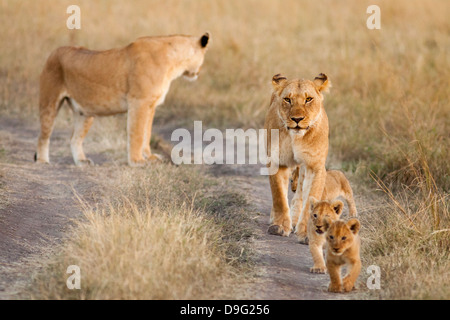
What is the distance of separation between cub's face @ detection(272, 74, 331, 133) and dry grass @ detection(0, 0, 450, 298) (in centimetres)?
78

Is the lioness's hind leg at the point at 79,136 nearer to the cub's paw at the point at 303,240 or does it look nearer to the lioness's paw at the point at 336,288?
the cub's paw at the point at 303,240

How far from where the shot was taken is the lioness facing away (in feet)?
27.0

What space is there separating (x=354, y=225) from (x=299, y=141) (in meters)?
1.21

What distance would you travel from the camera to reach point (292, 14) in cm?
1784

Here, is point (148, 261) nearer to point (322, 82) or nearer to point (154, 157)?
point (322, 82)

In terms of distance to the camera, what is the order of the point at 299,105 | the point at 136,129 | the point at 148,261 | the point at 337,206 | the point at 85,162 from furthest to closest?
the point at 85,162 → the point at 136,129 → the point at 299,105 → the point at 337,206 → the point at 148,261

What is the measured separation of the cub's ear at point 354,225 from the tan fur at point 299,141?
104 cm

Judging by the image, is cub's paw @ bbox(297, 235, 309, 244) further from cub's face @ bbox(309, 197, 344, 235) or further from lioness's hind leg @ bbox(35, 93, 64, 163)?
lioness's hind leg @ bbox(35, 93, 64, 163)

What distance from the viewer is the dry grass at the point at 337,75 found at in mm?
5748

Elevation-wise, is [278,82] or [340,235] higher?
[278,82]

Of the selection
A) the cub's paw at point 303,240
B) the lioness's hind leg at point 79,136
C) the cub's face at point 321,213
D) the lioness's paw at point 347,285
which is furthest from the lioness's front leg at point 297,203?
the lioness's hind leg at point 79,136

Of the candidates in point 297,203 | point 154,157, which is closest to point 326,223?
point 297,203

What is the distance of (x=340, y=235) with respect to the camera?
459cm
